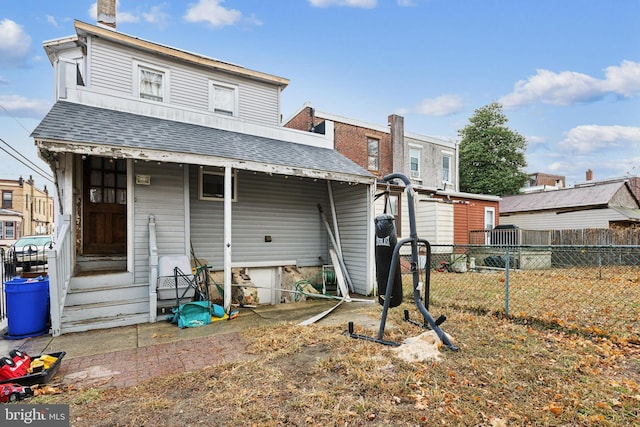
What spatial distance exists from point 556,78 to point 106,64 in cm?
2632

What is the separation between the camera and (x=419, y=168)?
1748 centimetres

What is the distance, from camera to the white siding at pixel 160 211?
5789 mm

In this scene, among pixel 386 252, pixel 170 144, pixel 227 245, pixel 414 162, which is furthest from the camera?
pixel 414 162

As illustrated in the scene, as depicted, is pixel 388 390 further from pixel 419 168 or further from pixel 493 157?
pixel 493 157

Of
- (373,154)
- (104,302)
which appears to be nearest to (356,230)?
(104,302)

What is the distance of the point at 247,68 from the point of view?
998 cm

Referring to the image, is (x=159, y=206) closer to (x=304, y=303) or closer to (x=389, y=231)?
(x=304, y=303)

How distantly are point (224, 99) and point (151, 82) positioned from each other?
2102mm

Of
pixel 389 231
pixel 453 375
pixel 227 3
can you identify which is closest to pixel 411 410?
pixel 453 375

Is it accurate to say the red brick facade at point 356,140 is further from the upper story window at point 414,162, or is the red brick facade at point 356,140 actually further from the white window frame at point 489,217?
the white window frame at point 489,217

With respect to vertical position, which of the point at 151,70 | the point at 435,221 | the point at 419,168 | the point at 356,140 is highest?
the point at 151,70

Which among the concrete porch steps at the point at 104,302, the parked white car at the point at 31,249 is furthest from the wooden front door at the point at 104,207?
the parked white car at the point at 31,249

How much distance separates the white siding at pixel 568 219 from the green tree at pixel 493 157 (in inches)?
192

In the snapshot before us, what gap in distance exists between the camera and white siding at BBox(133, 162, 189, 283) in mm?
5789
